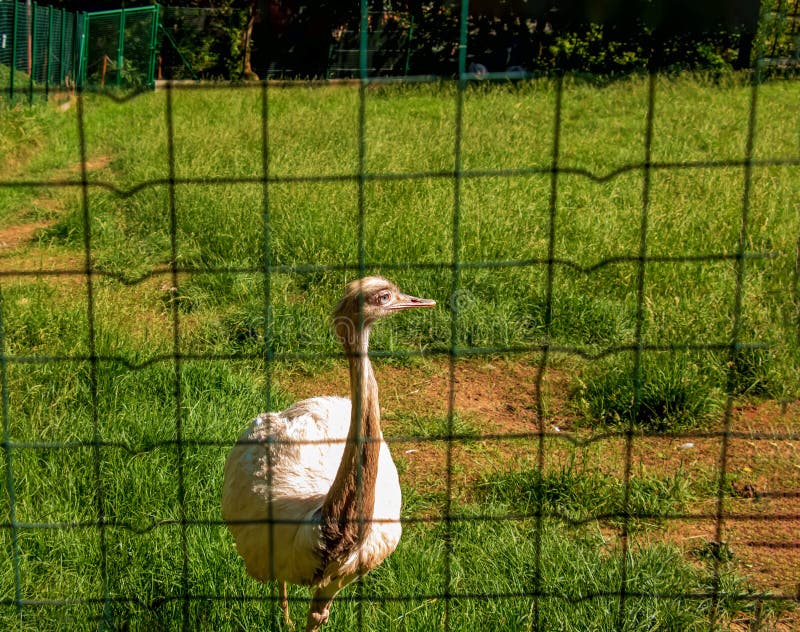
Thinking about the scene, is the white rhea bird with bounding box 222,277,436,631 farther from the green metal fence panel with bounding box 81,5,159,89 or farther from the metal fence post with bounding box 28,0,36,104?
the green metal fence panel with bounding box 81,5,159,89

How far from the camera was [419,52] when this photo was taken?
46.9 ft

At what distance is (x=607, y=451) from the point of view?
4.32 meters

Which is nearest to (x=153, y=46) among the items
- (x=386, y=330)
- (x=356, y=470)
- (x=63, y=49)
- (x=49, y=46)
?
(x=63, y=49)

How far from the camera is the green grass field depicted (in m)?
3.13

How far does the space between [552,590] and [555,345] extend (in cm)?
215

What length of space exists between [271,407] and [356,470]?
1.73 metres

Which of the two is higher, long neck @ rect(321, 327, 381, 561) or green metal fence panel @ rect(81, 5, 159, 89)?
green metal fence panel @ rect(81, 5, 159, 89)

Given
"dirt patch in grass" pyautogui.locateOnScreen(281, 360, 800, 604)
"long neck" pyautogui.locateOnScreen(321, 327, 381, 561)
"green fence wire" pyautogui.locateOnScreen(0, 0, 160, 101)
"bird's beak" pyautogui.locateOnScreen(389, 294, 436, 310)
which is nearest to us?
"long neck" pyautogui.locateOnScreen(321, 327, 381, 561)

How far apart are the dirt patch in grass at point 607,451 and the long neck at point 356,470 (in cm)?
72

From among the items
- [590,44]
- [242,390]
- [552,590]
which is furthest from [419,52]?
[552,590]

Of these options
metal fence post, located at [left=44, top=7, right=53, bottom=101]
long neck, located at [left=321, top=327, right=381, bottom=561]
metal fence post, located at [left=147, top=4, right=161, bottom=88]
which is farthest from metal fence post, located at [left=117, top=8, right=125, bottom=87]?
long neck, located at [left=321, top=327, right=381, bottom=561]

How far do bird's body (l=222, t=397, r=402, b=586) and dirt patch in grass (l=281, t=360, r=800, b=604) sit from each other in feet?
1.66

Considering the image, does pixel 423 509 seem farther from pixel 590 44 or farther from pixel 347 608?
pixel 590 44

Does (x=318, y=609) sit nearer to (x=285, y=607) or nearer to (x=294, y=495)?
(x=285, y=607)
